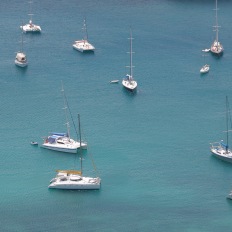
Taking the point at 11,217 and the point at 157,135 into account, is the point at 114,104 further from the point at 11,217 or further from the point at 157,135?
the point at 11,217

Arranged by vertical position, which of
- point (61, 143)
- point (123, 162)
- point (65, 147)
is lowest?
point (123, 162)

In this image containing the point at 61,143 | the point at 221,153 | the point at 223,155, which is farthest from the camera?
the point at 61,143

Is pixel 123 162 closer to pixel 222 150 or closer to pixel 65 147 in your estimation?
pixel 65 147

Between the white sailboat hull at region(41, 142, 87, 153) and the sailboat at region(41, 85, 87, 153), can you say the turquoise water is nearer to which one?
the white sailboat hull at region(41, 142, 87, 153)

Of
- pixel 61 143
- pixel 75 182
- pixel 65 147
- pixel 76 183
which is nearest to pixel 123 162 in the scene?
pixel 65 147

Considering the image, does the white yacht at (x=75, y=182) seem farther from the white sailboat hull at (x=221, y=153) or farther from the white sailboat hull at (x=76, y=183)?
the white sailboat hull at (x=221, y=153)

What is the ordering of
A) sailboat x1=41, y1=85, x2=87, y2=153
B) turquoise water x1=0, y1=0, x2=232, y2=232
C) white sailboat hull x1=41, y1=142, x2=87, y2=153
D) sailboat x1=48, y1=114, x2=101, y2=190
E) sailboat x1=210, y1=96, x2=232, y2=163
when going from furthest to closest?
sailboat x1=41, y1=85, x2=87, y2=153 < white sailboat hull x1=41, y1=142, x2=87, y2=153 < sailboat x1=210, y1=96, x2=232, y2=163 < sailboat x1=48, y1=114, x2=101, y2=190 < turquoise water x1=0, y1=0, x2=232, y2=232

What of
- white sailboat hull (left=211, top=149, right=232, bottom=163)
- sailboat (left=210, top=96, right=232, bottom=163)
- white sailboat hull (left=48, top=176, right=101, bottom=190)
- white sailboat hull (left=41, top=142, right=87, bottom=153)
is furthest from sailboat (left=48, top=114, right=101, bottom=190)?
sailboat (left=210, top=96, right=232, bottom=163)

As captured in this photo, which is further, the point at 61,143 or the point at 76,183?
the point at 61,143

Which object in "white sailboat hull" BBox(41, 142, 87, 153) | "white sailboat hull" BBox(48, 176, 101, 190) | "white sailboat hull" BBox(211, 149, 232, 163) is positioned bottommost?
"white sailboat hull" BBox(48, 176, 101, 190)
